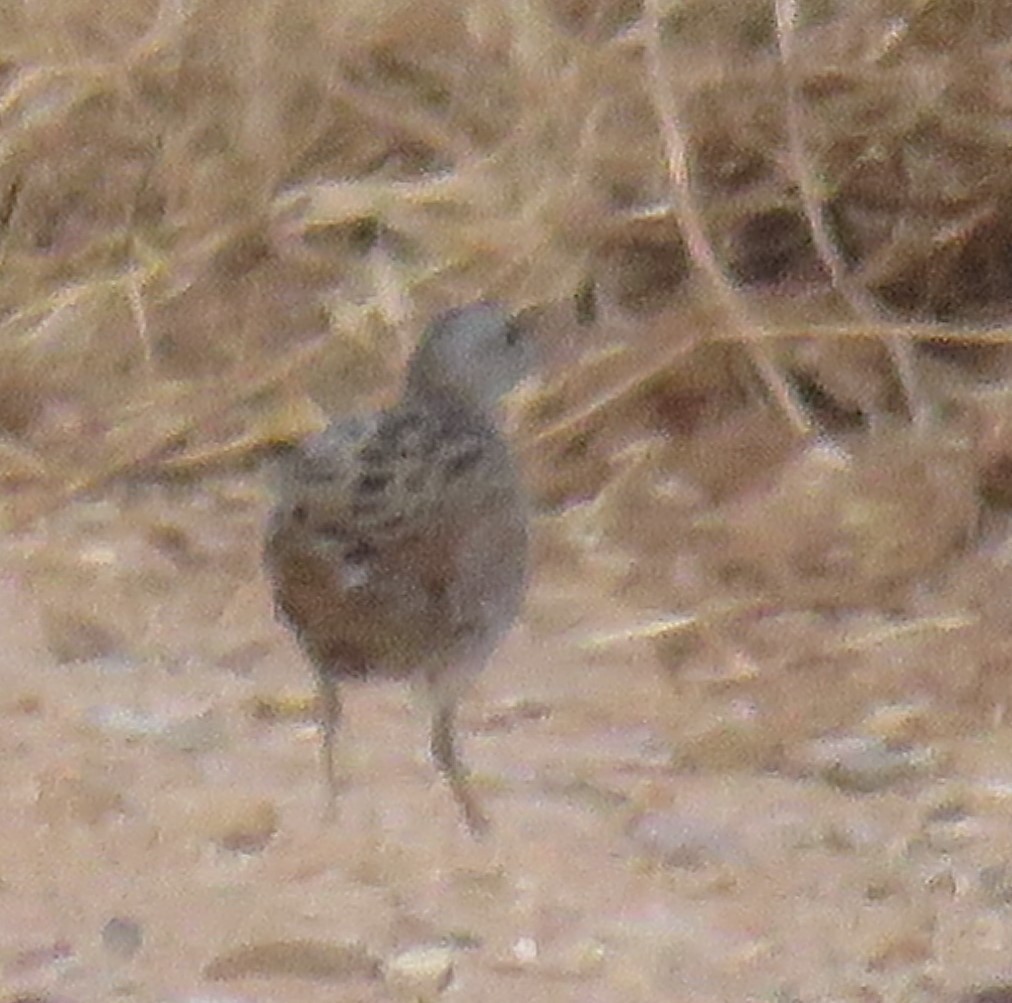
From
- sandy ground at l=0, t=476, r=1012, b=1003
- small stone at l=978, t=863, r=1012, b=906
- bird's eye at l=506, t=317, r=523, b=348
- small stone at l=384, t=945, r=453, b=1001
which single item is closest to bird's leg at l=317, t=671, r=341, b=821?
sandy ground at l=0, t=476, r=1012, b=1003

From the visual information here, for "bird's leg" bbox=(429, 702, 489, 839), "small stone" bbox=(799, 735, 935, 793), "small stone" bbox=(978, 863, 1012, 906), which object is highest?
"bird's leg" bbox=(429, 702, 489, 839)

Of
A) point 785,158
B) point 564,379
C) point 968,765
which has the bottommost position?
point 968,765

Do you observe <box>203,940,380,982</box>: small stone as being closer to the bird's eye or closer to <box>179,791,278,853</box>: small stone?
<box>179,791,278,853</box>: small stone

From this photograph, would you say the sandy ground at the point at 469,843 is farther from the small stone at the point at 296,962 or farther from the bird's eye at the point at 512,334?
the bird's eye at the point at 512,334

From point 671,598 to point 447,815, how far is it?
26 cm

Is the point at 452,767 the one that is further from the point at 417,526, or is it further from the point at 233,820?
the point at 417,526

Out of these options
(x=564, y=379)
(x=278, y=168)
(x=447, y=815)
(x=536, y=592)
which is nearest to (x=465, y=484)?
(x=447, y=815)

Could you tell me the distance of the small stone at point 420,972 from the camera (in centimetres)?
103

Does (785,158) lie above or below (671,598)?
above

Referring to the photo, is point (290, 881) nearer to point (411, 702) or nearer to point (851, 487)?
point (411, 702)

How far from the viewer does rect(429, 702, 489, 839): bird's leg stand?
3.70 feet

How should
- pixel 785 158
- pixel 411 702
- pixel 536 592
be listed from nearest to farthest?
pixel 411 702 → pixel 536 592 → pixel 785 158

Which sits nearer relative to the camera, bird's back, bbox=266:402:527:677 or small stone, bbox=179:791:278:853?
bird's back, bbox=266:402:527:677

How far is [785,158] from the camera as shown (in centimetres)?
143
